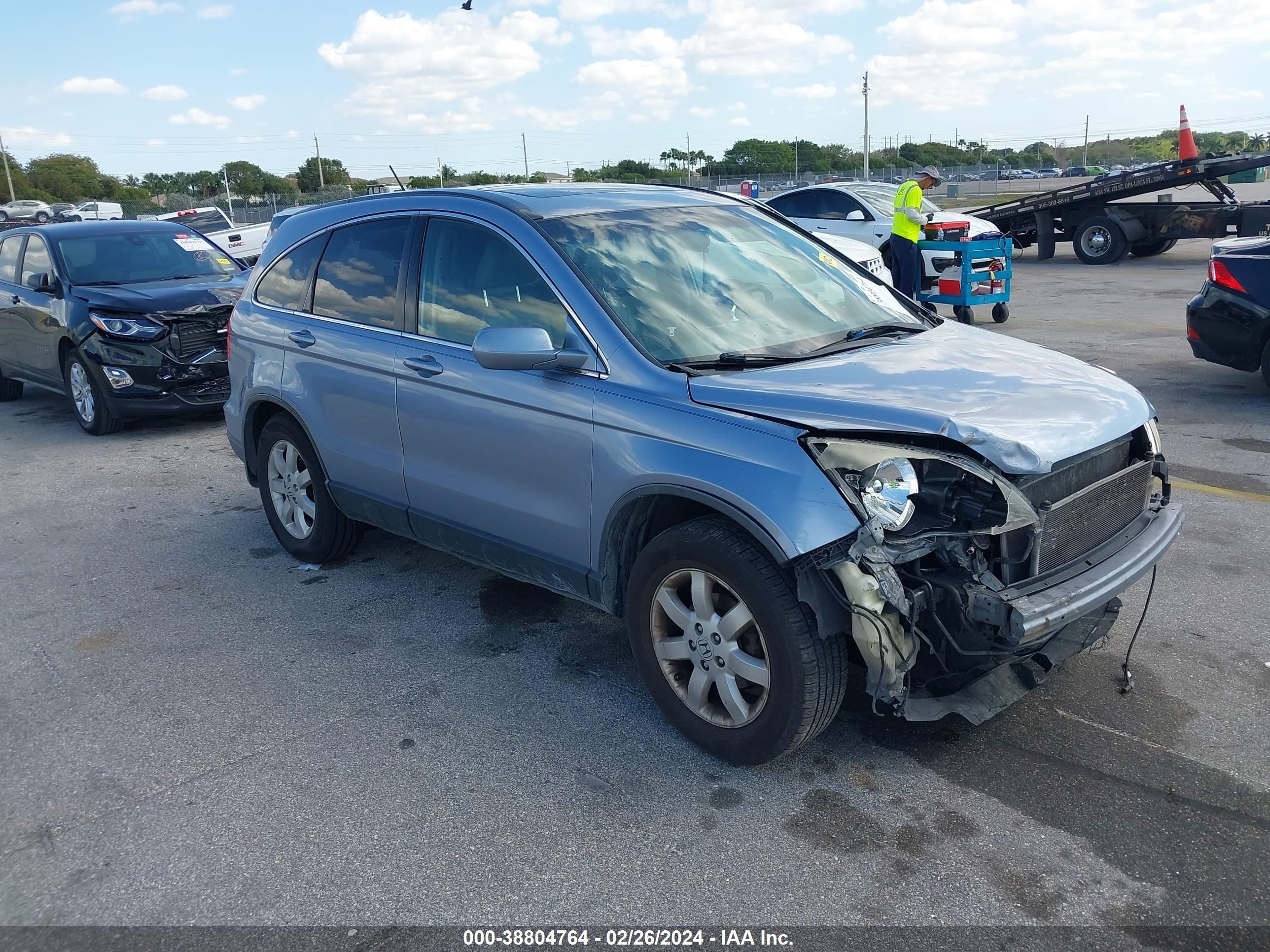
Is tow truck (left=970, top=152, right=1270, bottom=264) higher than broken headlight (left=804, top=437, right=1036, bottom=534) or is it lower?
higher

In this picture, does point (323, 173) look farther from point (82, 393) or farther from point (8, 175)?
point (82, 393)

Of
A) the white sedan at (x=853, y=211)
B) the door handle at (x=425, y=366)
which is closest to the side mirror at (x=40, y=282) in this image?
the door handle at (x=425, y=366)

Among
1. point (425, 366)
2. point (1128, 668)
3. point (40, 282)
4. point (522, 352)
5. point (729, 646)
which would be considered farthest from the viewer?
point (40, 282)

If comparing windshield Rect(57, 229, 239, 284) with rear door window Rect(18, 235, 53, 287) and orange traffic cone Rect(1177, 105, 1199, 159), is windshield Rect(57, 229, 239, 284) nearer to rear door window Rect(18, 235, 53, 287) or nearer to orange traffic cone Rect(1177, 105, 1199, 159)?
rear door window Rect(18, 235, 53, 287)

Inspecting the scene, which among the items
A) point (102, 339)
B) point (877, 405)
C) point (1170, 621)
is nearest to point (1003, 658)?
point (877, 405)

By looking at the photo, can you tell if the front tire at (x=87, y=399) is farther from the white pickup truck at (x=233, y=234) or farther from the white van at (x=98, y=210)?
the white van at (x=98, y=210)

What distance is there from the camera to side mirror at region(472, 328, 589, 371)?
371 cm

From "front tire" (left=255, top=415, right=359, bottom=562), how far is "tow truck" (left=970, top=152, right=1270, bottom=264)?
17012 mm

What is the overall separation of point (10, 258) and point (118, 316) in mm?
2386

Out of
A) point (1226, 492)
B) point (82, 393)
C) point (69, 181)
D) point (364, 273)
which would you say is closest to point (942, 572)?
point (364, 273)

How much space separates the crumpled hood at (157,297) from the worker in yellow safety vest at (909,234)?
7460mm

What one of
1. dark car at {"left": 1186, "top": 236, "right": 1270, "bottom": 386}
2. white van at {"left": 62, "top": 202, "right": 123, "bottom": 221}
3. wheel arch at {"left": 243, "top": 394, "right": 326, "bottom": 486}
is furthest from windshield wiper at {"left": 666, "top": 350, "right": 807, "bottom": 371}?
white van at {"left": 62, "top": 202, "right": 123, "bottom": 221}

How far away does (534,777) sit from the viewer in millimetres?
3590

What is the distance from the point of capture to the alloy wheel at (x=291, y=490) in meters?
5.59
